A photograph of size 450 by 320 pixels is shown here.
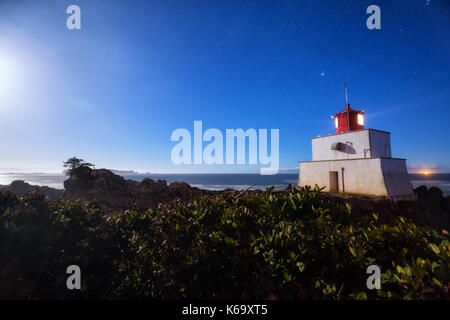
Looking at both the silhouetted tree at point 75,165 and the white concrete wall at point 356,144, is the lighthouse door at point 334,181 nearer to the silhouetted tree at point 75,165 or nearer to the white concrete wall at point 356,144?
the white concrete wall at point 356,144

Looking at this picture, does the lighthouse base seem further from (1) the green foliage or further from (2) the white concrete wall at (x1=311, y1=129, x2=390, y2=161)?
(1) the green foliage

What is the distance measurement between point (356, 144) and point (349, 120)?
10.3 ft

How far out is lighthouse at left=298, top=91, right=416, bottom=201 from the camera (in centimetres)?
1488

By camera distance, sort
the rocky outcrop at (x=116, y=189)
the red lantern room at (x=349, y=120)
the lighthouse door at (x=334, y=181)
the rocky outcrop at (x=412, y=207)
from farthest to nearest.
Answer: the rocky outcrop at (x=116, y=189) < the red lantern room at (x=349, y=120) < the lighthouse door at (x=334, y=181) < the rocky outcrop at (x=412, y=207)

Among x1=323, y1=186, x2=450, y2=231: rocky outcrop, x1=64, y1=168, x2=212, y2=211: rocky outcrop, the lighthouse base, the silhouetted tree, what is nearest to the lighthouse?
the lighthouse base

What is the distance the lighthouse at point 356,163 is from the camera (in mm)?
14883

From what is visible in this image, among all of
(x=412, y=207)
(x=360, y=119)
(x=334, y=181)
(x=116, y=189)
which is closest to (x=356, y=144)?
(x=334, y=181)

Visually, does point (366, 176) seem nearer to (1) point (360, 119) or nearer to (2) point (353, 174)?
A: (2) point (353, 174)

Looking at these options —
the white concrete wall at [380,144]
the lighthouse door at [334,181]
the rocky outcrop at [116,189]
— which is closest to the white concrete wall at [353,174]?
the lighthouse door at [334,181]

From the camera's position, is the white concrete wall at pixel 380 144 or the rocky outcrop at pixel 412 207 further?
the white concrete wall at pixel 380 144

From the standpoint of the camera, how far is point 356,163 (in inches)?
626

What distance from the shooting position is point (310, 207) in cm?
352
